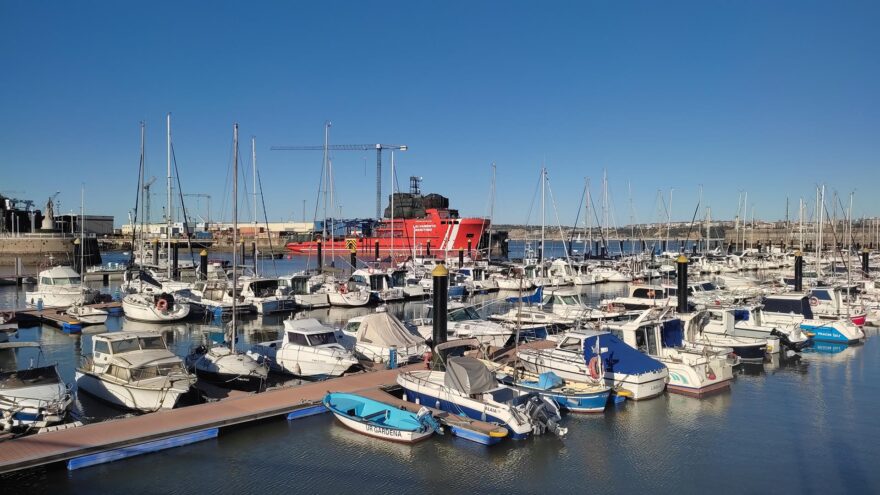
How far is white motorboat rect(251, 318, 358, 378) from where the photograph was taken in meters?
21.1

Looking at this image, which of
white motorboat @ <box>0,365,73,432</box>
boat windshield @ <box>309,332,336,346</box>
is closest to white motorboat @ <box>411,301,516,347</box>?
boat windshield @ <box>309,332,336,346</box>

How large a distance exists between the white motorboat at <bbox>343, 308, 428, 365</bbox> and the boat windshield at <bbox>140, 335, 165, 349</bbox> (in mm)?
6668

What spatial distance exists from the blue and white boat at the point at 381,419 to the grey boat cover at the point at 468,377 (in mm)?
1096

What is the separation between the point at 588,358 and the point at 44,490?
1370cm

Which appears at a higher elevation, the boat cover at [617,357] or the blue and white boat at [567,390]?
the boat cover at [617,357]

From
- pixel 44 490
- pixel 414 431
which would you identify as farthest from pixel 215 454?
pixel 414 431

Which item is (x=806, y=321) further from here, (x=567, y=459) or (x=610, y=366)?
(x=567, y=459)

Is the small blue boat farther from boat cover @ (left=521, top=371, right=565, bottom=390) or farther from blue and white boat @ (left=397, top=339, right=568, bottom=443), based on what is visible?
blue and white boat @ (left=397, top=339, right=568, bottom=443)

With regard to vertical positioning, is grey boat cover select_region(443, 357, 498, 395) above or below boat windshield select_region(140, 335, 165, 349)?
below

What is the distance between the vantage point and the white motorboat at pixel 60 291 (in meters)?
39.0

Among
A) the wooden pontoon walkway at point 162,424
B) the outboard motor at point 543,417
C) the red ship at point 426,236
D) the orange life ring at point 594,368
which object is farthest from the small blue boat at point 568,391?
the red ship at point 426,236

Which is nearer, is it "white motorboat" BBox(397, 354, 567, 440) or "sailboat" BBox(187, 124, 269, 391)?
"white motorboat" BBox(397, 354, 567, 440)

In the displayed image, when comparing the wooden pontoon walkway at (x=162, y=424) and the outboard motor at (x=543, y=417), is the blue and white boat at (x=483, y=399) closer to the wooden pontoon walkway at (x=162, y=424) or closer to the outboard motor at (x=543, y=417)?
the outboard motor at (x=543, y=417)

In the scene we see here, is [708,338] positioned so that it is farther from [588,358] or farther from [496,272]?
[496,272]
